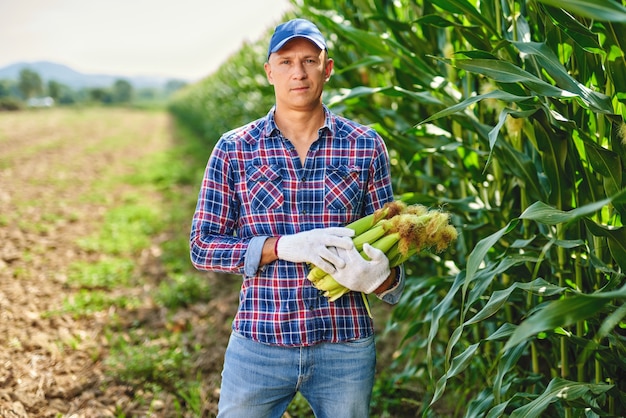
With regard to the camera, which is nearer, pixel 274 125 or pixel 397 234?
pixel 397 234

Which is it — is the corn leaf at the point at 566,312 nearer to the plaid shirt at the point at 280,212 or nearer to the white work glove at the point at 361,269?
the white work glove at the point at 361,269

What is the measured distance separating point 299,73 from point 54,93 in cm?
4746

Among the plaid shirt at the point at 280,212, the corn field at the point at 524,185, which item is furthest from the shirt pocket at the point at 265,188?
the corn field at the point at 524,185

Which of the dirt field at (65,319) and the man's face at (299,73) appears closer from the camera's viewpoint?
the man's face at (299,73)

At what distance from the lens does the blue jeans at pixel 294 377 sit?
67.7 inches

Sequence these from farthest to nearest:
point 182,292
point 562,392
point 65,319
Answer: point 182,292 < point 65,319 < point 562,392

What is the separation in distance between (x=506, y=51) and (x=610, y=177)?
1.83 ft

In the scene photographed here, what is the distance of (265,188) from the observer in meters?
1.76

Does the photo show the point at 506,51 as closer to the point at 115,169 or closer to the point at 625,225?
the point at 625,225

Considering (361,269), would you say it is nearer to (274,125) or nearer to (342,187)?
(342,187)

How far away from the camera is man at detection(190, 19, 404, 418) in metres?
1.71

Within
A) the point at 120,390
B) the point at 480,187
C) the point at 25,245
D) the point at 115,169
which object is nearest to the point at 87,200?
the point at 25,245

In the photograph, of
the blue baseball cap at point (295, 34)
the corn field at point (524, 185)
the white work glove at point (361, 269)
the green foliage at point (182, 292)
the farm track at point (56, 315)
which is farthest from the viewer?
the green foliage at point (182, 292)

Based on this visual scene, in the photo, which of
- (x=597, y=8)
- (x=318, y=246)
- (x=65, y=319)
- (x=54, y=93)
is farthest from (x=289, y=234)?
(x=54, y=93)
